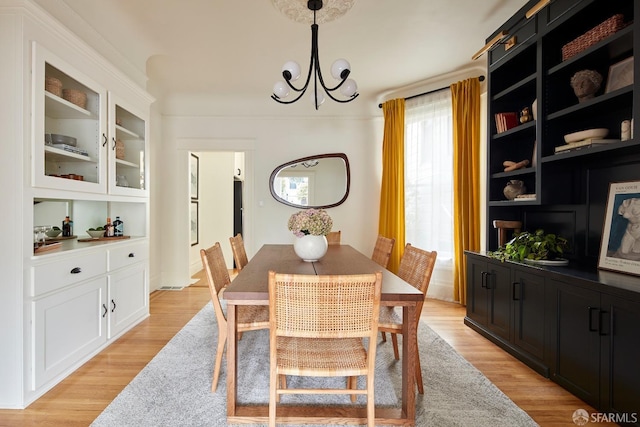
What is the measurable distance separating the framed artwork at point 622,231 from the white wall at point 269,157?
109 inches

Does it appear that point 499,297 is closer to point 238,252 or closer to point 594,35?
point 594,35

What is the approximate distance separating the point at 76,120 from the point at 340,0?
7.01 feet

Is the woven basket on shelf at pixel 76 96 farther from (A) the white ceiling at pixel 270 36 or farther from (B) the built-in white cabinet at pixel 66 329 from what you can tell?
(B) the built-in white cabinet at pixel 66 329

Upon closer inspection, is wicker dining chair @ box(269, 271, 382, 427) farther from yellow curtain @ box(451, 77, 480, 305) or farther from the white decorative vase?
yellow curtain @ box(451, 77, 480, 305)

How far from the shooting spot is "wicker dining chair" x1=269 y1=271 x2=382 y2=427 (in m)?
1.32

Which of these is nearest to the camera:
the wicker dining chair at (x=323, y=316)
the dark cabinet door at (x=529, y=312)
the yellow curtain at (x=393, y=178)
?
the wicker dining chair at (x=323, y=316)

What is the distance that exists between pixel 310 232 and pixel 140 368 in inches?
59.3

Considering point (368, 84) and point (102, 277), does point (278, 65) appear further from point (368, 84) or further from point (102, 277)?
point (102, 277)

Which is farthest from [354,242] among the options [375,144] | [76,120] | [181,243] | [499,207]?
[76,120]

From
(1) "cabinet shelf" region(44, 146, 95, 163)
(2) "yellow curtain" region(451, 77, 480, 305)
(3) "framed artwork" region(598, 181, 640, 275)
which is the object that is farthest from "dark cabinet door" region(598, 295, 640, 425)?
(1) "cabinet shelf" region(44, 146, 95, 163)

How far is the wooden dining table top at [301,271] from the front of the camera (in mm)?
1520

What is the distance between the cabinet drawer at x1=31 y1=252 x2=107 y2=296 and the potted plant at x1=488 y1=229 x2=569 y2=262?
3.14m

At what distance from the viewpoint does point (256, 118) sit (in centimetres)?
460

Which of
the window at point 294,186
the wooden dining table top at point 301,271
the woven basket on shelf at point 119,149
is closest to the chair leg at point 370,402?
the wooden dining table top at point 301,271
